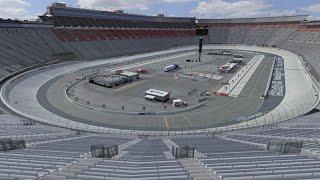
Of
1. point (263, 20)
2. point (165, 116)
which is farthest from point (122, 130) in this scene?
point (263, 20)

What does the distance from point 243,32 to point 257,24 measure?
266 inches

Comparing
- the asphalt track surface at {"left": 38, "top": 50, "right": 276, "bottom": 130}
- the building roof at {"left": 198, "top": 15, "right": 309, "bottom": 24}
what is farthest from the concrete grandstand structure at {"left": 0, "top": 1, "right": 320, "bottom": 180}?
the asphalt track surface at {"left": 38, "top": 50, "right": 276, "bottom": 130}

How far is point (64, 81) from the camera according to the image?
172 ft

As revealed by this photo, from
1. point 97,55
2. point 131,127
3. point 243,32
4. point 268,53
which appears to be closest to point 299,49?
point 268,53

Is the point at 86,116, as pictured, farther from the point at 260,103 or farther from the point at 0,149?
the point at 260,103

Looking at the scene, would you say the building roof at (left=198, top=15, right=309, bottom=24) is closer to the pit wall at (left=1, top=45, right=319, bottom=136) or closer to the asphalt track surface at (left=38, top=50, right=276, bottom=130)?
the pit wall at (left=1, top=45, right=319, bottom=136)

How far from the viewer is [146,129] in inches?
1264

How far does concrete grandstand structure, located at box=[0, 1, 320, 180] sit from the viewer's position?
1135 centimetres

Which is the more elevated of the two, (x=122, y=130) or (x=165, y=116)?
(x=165, y=116)

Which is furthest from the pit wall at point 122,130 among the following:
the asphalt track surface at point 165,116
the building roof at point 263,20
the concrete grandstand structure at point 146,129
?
the building roof at point 263,20

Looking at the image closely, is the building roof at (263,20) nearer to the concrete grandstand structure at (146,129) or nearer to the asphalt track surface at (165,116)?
the concrete grandstand structure at (146,129)

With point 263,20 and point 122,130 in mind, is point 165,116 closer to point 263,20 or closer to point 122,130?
point 122,130

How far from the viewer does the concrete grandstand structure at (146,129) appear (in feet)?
37.2

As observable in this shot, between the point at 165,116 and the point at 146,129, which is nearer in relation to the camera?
the point at 146,129
